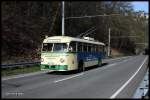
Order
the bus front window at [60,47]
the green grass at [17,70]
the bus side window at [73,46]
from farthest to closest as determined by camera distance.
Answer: the bus side window at [73,46]
the bus front window at [60,47]
the green grass at [17,70]

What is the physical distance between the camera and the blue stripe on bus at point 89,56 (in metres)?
28.9

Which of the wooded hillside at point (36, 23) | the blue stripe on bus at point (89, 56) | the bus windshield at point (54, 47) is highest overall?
the wooded hillside at point (36, 23)

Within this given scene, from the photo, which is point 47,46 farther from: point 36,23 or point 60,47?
point 36,23

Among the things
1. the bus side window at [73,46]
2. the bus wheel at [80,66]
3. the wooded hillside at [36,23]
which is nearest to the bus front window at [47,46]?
the bus side window at [73,46]

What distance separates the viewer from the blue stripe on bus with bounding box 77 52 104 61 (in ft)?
94.9

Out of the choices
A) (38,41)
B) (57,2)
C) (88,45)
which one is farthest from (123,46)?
(88,45)

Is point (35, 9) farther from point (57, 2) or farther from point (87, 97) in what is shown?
point (87, 97)

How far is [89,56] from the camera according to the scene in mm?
32156

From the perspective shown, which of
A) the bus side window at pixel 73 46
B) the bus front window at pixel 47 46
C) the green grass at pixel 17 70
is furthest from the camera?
the bus front window at pixel 47 46

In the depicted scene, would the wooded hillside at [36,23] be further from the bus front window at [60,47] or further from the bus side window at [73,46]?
the bus side window at [73,46]

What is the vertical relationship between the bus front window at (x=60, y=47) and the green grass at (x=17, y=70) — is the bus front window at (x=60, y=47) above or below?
above

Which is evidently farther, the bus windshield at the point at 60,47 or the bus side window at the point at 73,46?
the bus side window at the point at 73,46

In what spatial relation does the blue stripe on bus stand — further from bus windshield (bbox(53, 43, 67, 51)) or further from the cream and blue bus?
bus windshield (bbox(53, 43, 67, 51))

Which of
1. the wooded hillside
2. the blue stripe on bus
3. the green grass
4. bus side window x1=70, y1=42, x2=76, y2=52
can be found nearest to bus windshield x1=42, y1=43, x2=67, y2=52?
bus side window x1=70, y1=42, x2=76, y2=52
